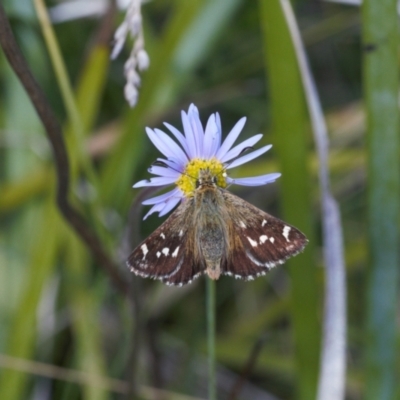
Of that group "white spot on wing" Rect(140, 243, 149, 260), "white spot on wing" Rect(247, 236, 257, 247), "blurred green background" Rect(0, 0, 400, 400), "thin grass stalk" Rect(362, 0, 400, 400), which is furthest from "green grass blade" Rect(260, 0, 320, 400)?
"white spot on wing" Rect(140, 243, 149, 260)

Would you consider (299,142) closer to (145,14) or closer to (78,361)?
(78,361)

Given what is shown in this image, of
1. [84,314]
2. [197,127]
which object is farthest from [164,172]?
[84,314]

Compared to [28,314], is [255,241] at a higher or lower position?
higher

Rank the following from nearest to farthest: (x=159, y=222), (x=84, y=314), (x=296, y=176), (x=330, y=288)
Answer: (x=330, y=288) < (x=296, y=176) < (x=84, y=314) < (x=159, y=222)

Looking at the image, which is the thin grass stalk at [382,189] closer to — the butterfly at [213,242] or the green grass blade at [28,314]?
the butterfly at [213,242]

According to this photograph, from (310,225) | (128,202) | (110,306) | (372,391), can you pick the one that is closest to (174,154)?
(310,225)

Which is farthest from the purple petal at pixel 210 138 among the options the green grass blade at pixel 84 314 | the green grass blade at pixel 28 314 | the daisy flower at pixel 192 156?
the green grass blade at pixel 84 314

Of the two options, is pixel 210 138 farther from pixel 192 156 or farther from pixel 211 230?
pixel 211 230
